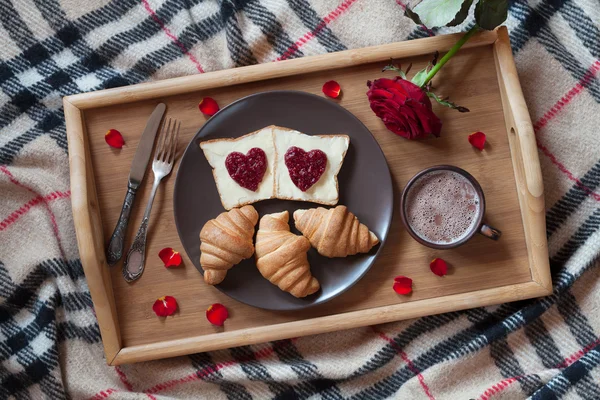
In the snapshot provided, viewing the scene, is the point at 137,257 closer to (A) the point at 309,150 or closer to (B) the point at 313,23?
(A) the point at 309,150

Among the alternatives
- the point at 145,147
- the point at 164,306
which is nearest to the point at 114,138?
the point at 145,147

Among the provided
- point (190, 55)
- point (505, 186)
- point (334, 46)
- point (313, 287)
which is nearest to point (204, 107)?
point (190, 55)

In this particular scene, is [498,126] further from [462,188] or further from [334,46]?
[334,46]

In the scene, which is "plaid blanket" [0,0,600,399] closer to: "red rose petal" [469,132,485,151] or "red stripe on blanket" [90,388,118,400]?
"red stripe on blanket" [90,388,118,400]

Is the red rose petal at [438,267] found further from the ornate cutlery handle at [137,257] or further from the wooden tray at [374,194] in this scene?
the ornate cutlery handle at [137,257]

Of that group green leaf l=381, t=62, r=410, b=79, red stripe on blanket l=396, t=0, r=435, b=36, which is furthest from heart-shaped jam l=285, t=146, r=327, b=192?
red stripe on blanket l=396, t=0, r=435, b=36

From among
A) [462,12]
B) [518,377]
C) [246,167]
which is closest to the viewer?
[462,12]
